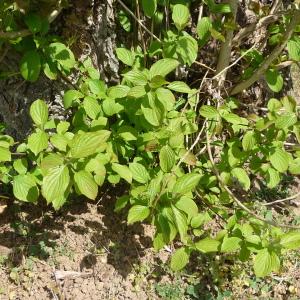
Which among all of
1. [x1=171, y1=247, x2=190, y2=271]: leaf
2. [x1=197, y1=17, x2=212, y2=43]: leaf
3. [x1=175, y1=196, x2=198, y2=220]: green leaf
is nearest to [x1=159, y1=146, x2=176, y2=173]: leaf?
[x1=175, y1=196, x2=198, y2=220]: green leaf

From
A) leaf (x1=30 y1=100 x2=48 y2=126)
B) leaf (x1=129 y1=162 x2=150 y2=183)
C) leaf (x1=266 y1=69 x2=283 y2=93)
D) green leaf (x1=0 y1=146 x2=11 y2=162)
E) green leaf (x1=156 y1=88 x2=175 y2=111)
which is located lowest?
leaf (x1=129 y1=162 x2=150 y2=183)

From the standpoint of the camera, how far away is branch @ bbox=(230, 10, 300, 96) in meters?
1.92

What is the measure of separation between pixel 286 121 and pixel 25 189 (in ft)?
3.49

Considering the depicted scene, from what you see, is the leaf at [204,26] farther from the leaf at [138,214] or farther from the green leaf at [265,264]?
the green leaf at [265,264]

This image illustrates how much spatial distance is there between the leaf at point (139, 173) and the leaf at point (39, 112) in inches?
15.7

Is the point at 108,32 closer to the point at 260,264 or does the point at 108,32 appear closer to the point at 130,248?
the point at 130,248

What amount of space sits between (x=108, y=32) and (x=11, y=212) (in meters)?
1.06

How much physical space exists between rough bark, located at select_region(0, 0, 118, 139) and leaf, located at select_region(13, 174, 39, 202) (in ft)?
1.80

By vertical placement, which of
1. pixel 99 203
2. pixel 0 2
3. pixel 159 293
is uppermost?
pixel 0 2

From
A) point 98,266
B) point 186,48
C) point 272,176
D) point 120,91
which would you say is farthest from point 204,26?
point 98,266

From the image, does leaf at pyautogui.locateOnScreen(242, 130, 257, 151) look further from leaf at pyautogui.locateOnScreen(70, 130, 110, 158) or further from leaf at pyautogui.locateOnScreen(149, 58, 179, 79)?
leaf at pyautogui.locateOnScreen(70, 130, 110, 158)

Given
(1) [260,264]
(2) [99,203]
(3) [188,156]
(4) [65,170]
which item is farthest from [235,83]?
(4) [65,170]

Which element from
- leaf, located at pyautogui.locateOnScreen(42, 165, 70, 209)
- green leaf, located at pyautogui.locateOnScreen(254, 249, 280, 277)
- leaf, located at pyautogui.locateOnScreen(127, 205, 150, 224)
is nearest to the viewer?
leaf, located at pyautogui.locateOnScreen(42, 165, 70, 209)

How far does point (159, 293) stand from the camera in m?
2.23
